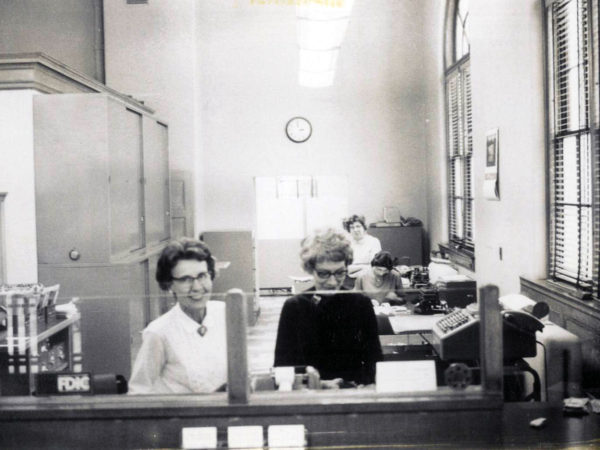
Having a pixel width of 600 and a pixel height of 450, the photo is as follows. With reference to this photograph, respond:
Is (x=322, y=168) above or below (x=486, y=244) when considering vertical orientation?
above

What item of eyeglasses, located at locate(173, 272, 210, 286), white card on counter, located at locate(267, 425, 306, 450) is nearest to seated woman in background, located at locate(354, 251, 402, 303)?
eyeglasses, located at locate(173, 272, 210, 286)

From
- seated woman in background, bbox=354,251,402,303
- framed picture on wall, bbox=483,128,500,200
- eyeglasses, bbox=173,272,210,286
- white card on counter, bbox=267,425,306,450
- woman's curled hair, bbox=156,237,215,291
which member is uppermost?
framed picture on wall, bbox=483,128,500,200

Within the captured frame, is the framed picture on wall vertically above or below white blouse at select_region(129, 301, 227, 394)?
above

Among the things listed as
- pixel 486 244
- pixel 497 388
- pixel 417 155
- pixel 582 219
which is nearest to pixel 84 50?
pixel 417 155

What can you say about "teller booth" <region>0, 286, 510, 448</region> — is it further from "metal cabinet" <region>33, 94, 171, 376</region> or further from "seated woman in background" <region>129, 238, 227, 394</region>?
"metal cabinet" <region>33, 94, 171, 376</region>

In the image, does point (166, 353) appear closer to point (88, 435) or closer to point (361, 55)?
point (88, 435)

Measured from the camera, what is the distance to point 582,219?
3.38 meters

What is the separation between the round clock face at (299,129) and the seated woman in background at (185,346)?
627 centimetres

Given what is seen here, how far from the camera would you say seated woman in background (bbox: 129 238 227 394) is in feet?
5.82

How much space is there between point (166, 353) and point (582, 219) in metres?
2.43

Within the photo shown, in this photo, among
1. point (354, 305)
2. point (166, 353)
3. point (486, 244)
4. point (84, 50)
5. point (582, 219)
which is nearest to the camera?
point (166, 353)

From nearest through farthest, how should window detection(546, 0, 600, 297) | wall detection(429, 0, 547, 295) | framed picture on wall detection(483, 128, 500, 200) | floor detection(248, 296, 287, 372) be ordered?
floor detection(248, 296, 287, 372), window detection(546, 0, 600, 297), wall detection(429, 0, 547, 295), framed picture on wall detection(483, 128, 500, 200)

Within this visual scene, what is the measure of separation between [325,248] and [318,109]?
612 cm

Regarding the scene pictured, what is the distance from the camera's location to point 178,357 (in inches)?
73.3
